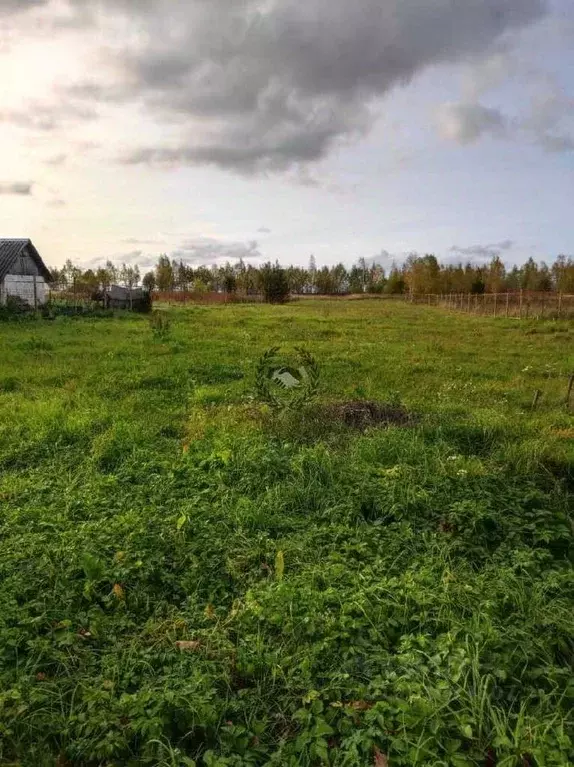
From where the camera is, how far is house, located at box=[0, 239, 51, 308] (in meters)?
26.2

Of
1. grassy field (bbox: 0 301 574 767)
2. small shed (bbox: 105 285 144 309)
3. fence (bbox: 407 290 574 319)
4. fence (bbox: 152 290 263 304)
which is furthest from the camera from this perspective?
fence (bbox: 152 290 263 304)

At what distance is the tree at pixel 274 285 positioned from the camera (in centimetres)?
5265

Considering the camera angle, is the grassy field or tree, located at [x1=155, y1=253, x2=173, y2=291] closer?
the grassy field

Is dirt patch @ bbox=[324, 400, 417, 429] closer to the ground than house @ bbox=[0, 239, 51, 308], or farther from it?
closer to the ground

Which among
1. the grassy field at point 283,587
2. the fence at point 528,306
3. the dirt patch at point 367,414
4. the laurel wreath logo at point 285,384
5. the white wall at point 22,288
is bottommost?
the grassy field at point 283,587

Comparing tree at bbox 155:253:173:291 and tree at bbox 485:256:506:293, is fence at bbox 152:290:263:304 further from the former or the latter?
tree at bbox 485:256:506:293

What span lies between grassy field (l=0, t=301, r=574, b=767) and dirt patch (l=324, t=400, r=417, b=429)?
174 mm

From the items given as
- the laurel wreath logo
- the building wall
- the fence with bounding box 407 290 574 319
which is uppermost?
the building wall

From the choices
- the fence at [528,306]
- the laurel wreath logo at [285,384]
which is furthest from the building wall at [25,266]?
the fence at [528,306]

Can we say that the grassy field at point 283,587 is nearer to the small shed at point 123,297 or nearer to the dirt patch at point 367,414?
the dirt patch at point 367,414

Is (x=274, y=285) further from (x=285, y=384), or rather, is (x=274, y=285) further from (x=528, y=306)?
(x=285, y=384)

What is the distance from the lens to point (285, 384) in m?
7.67

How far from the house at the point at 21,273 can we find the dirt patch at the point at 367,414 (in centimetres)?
2124

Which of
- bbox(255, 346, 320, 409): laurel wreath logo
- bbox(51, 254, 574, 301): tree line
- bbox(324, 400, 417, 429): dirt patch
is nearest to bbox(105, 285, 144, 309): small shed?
bbox(51, 254, 574, 301): tree line
